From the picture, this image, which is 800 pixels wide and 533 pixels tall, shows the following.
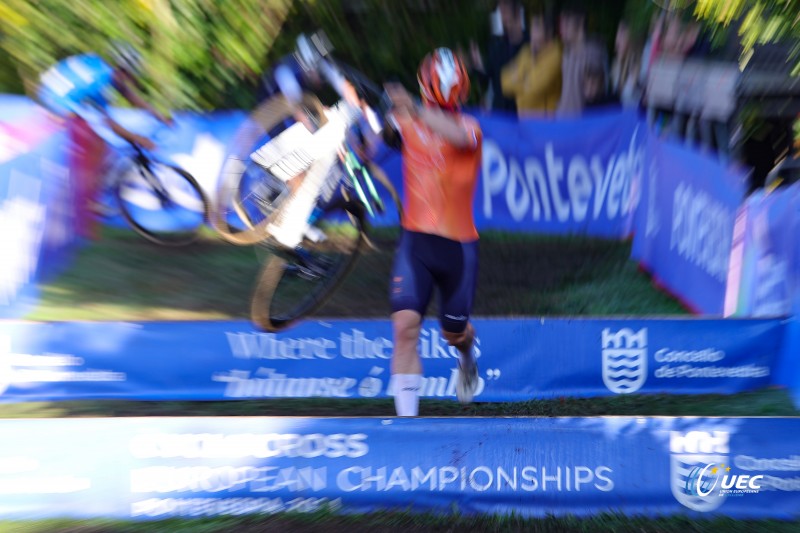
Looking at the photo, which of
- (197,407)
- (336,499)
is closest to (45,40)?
(197,407)

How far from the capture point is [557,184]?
8.45 metres

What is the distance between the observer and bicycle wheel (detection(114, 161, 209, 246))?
25.1 ft

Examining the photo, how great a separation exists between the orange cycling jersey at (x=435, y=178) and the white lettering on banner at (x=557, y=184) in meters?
3.36

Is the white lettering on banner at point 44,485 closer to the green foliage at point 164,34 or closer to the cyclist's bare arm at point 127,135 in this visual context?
the green foliage at point 164,34

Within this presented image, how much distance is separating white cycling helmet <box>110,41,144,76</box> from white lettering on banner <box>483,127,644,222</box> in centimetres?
310

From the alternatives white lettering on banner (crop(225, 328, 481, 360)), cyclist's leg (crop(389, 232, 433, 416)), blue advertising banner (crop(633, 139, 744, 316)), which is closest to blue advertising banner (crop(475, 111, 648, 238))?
blue advertising banner (crop(633, 139, 744, 316))

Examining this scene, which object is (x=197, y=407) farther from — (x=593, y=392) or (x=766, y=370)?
(x=766, y=370)

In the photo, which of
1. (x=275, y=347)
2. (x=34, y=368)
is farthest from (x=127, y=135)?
(x=275, y=347)

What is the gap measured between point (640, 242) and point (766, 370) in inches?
111

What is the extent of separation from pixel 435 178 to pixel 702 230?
8.97 ft

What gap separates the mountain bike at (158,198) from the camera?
761cm

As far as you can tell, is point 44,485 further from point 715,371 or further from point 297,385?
point 715,371

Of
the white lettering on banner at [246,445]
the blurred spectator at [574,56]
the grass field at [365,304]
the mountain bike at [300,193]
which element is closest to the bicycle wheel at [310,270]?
the mountain bike at [300,193]

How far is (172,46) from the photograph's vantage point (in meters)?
6.51
